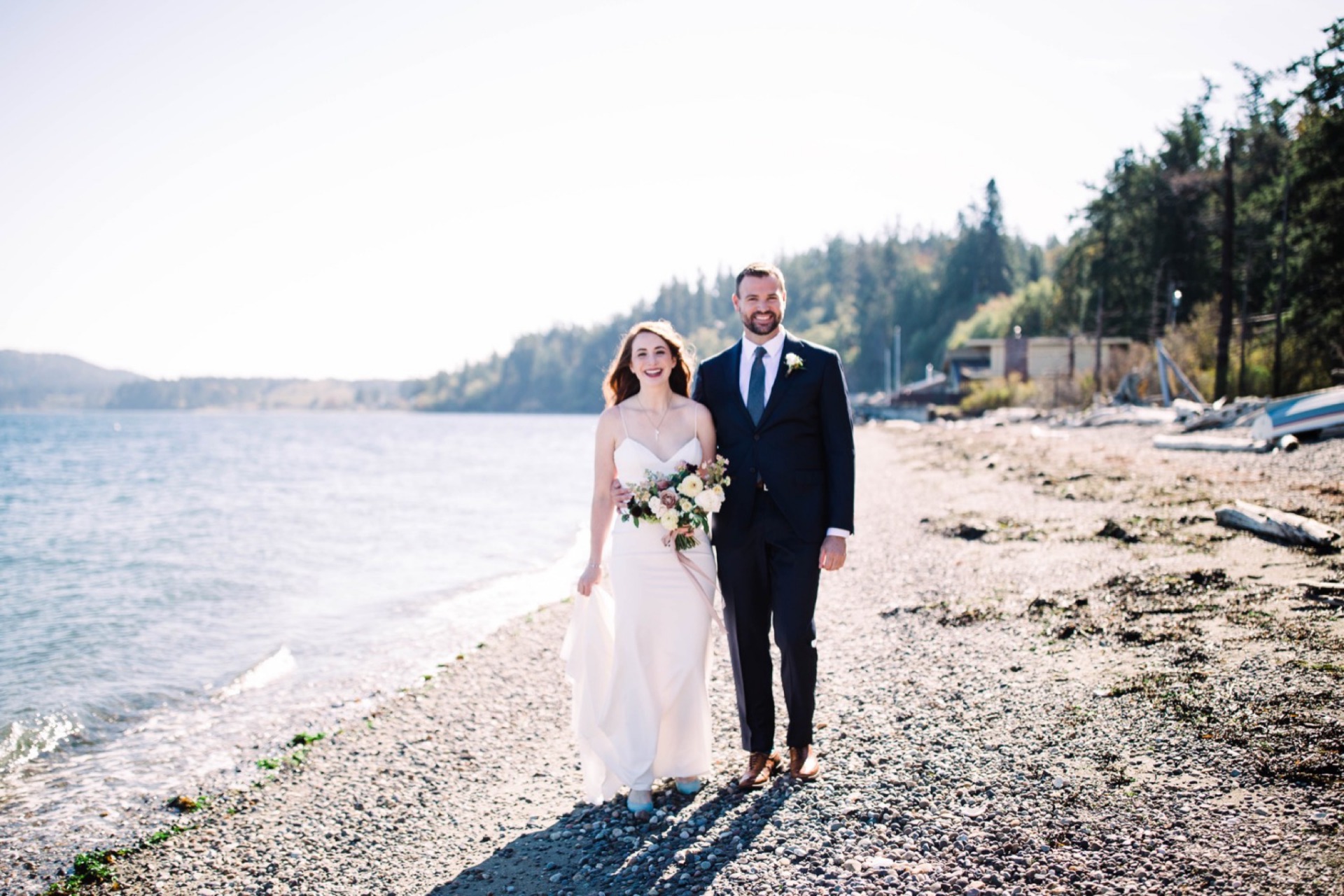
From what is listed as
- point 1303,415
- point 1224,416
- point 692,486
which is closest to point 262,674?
point 692,486

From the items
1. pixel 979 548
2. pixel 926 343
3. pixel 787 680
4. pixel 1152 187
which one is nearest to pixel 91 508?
pixel 979 548

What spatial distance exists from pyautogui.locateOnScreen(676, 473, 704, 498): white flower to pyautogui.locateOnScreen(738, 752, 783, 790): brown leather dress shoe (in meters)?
1.55

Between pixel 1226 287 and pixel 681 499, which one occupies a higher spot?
pixel 1226 287

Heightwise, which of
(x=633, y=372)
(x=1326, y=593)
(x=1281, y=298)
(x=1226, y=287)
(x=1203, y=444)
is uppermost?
(x=1226, y=287)

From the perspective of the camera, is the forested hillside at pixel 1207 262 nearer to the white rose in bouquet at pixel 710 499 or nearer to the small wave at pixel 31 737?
the white rose in bouquet at pixel 710 499

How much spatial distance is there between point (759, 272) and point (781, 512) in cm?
128

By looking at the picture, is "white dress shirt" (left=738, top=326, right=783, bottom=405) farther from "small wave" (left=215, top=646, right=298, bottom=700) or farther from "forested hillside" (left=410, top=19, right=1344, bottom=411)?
"forested hillside" (left=410, top=19, right=1344, bottom=411)

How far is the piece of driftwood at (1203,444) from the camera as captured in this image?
626 inches

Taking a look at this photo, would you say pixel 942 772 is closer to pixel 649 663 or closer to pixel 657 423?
pixel 649 663

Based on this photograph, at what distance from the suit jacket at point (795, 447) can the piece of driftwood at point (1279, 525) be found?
236 inches

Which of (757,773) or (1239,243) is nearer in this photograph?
(757,773)

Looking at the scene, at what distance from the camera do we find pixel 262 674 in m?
9.53

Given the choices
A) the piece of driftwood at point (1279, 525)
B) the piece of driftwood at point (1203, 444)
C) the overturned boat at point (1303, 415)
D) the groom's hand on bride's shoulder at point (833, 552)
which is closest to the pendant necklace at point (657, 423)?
the groom's hand on bride's shoulder at point (833, 552)

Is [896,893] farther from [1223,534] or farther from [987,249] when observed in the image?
[987,249]
